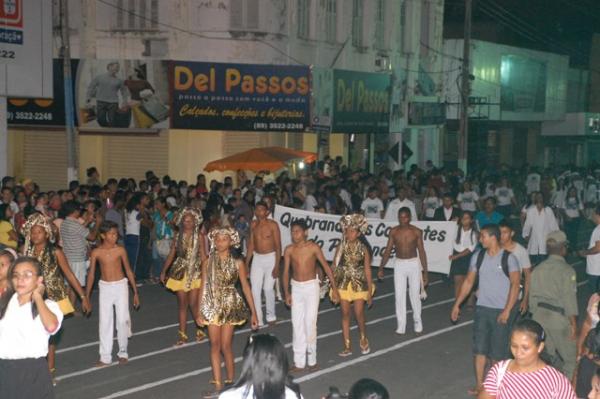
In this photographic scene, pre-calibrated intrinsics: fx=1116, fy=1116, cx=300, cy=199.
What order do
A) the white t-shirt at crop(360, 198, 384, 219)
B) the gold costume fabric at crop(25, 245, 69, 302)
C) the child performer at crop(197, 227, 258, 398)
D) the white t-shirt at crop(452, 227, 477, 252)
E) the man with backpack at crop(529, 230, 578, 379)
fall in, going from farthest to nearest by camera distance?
the white t-shirt at crop(360, 198, 384, 219)
the white t-shirt at crop(452, 227, 477, 252)
the gold costume fabric at crop(25, 245, 69, 302)
the child performer at crop(197, 227, 258, 398)
the man with backpack at crop(529, 230, 578, 379)

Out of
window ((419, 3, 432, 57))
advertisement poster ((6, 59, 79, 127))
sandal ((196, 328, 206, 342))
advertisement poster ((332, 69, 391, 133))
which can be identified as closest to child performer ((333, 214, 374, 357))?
sandal ((196, 328, 206, 342))

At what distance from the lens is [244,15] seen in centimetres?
3122

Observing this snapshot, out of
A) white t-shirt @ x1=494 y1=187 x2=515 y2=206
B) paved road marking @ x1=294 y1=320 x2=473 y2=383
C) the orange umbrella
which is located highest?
the orange umbrella

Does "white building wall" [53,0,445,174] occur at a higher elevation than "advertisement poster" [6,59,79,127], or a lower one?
higher

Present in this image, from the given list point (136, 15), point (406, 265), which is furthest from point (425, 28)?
point (406, 265)

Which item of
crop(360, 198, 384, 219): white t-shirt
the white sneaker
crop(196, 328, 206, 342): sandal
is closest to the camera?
crop(196, 328, 206, 342): sandal

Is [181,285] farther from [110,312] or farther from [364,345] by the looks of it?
[364,345]

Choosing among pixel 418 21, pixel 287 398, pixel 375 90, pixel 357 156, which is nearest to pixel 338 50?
pixel 375 90

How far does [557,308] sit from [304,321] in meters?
3.08

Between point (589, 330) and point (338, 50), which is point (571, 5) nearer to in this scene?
point (338, 50)

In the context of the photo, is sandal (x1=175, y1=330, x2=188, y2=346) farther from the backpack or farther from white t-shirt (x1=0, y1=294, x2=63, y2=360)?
white t-shirt (x1=0, y1=294, x2=63, y2=360)

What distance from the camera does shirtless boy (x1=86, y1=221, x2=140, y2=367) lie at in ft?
42.5

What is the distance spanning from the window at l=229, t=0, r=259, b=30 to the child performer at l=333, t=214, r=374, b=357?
18.2 meters

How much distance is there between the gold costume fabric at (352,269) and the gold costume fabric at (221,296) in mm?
2206
